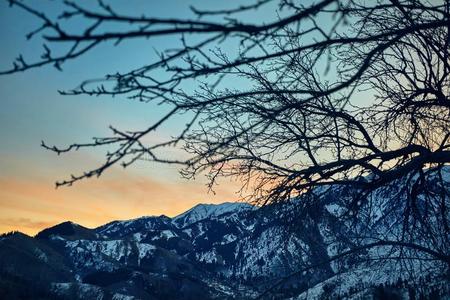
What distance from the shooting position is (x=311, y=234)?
699 centimetres

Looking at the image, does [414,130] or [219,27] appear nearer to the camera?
[219,27]

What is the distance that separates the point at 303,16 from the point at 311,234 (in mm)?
4945

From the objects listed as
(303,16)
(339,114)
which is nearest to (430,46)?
(339,114)

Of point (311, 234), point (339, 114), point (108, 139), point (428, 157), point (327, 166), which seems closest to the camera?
point (108, 139)

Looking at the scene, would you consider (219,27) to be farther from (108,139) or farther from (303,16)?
(108,139)

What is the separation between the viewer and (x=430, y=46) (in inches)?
266

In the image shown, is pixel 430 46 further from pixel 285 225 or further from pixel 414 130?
pixel 285 225

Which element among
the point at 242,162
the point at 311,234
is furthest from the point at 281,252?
the point at 242,162

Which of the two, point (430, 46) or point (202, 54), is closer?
point (202, 54)

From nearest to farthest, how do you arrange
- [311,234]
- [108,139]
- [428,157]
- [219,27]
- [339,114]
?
1. [219,27]
2. [108,139]
3. [428,157]
4. [339,114]
5. [311,234]

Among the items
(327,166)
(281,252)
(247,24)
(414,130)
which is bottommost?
(281,252)

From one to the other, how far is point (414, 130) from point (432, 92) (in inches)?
31.6

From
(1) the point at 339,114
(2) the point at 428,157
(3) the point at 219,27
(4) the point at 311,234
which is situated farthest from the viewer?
(4) the point at 311,234

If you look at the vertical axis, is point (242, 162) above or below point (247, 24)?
above
